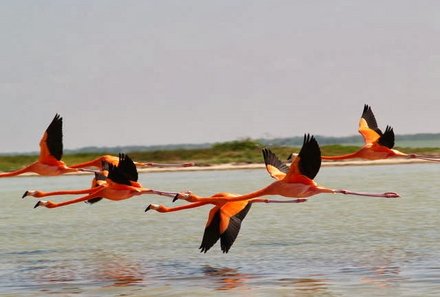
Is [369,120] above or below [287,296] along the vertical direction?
above

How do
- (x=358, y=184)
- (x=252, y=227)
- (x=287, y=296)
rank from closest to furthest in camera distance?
(x=287, y=296), (x=252, y=227), (x=358, y=184)

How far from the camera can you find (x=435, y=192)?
3053 centimetres

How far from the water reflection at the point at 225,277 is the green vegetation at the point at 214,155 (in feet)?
121

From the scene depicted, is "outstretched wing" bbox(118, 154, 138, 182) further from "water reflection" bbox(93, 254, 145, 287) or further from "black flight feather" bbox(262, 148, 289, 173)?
"black flight feather" bbox(262, 148, 289, 173)

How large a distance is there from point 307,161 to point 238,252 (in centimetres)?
385

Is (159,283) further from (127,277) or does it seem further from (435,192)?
(435,192)

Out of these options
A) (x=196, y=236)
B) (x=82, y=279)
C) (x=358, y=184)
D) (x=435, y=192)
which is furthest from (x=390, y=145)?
(x=358, y=184)

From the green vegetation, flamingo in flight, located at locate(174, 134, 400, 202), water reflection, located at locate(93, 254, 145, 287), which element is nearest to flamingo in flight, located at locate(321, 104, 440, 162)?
Answer: flamingo in flight, located at locate(174, 134, 400, 202)

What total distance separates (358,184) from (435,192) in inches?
280

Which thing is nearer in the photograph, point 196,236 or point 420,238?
point 420,238

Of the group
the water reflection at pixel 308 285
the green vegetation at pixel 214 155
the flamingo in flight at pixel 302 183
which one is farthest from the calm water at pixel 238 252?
the green vegetation at pixel 214 155

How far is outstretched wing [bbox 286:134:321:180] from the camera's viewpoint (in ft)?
42.5

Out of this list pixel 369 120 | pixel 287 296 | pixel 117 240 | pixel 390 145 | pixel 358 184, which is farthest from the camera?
pixel 358 184

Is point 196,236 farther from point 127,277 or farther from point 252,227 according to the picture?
point 127,277
